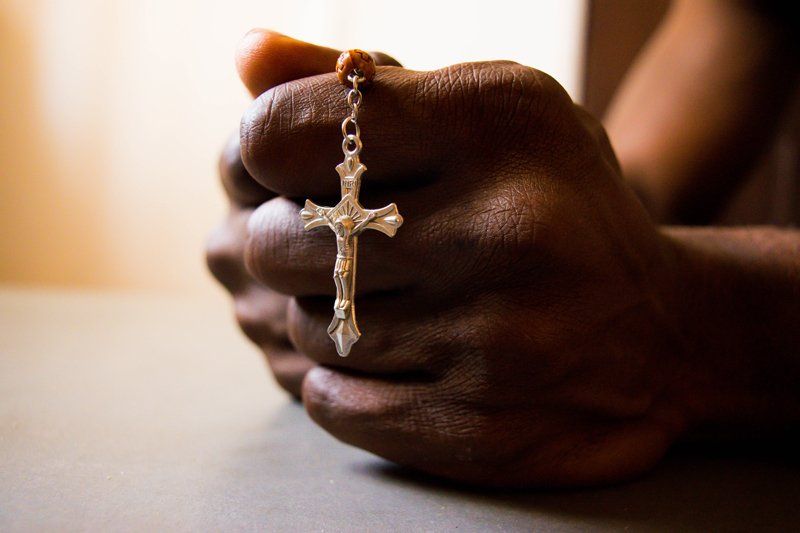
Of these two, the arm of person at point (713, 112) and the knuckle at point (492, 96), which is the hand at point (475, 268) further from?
the arm of person at point (713, 112)

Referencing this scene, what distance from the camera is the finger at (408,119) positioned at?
0.56m

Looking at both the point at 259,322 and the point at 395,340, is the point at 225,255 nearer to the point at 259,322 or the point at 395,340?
the point at 259,322

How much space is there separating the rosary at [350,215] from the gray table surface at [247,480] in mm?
126

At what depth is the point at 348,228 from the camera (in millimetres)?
562

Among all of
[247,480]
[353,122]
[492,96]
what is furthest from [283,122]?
[247,480]

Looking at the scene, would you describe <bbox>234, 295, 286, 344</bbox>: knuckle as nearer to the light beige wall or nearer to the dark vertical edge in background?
the dark vertical edge in background

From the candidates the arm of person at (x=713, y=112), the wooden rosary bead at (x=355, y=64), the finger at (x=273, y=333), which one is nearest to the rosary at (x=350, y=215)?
the wooden rosary bead at (x=355, y=64)

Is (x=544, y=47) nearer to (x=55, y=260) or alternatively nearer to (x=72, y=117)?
(x=72, y=117)

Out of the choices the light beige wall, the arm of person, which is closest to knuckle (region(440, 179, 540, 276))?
the arm of person

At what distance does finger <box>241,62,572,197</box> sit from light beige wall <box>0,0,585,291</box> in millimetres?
2590

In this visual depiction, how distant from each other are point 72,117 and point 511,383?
3365mm

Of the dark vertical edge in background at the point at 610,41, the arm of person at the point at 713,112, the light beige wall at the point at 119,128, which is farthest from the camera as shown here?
the light beige wall at the point at 119,128

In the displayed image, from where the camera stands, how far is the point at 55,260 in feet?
11.4

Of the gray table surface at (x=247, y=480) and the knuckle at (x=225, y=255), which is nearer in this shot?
the gray table surface at (x=247, y=480)
